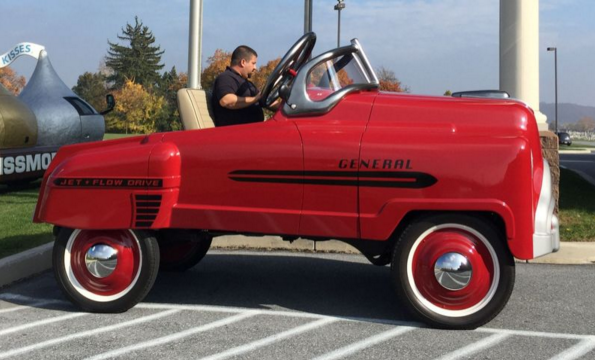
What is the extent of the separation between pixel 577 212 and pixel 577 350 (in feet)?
17.3

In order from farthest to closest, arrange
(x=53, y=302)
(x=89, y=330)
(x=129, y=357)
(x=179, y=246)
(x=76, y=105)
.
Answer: (x=76, y=105) < (x=179, y=246) < (x=53, y=302) < (x=89, y=330) < (x=129, y=357)

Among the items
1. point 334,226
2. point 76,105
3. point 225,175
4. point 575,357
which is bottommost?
point 575,357

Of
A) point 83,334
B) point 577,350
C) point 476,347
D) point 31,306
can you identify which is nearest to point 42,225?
point 31,306

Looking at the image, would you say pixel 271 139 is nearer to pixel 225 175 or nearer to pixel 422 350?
pixel 225 175

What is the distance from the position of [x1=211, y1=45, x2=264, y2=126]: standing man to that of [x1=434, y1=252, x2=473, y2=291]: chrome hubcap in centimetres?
175

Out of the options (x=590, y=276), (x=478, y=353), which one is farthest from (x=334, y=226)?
(x=590, y=276)

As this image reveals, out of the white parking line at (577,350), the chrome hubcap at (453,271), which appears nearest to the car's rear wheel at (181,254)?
the chrome hubcap at (453,271)

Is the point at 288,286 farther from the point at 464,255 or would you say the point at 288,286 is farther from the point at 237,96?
the point at 464,255

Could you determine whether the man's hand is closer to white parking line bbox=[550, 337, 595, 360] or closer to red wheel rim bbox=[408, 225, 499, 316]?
red wheel rim bbox=[408, 225, 499, 316]

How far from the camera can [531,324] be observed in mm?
4734

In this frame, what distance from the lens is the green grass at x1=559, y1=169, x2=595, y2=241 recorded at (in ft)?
26.0

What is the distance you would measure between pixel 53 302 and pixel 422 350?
2.74 m

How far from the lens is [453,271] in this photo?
181 inches

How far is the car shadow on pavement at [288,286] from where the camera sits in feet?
17.1
